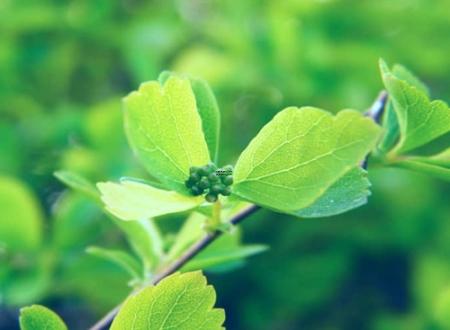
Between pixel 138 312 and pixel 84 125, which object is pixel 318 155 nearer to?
pixel 138 312

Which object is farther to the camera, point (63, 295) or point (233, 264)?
point (63, 295)

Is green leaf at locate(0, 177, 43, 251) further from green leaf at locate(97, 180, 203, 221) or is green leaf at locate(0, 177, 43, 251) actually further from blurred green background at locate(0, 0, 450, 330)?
green leaf at locate(97, 180, 203, 221)

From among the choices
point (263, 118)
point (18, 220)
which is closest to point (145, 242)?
point (18, 220)

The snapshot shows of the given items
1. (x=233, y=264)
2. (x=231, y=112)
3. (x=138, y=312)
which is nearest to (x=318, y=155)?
(x=138, y=312)

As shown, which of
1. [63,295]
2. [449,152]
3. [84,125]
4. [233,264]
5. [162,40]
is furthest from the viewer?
[162,40]

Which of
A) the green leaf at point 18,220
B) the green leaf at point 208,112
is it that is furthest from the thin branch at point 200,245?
the green leaf at point 18,220

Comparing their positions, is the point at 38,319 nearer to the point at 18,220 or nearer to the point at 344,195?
the point at 344,195

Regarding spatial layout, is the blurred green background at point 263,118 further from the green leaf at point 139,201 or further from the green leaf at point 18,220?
the green leaf at point 139,201
